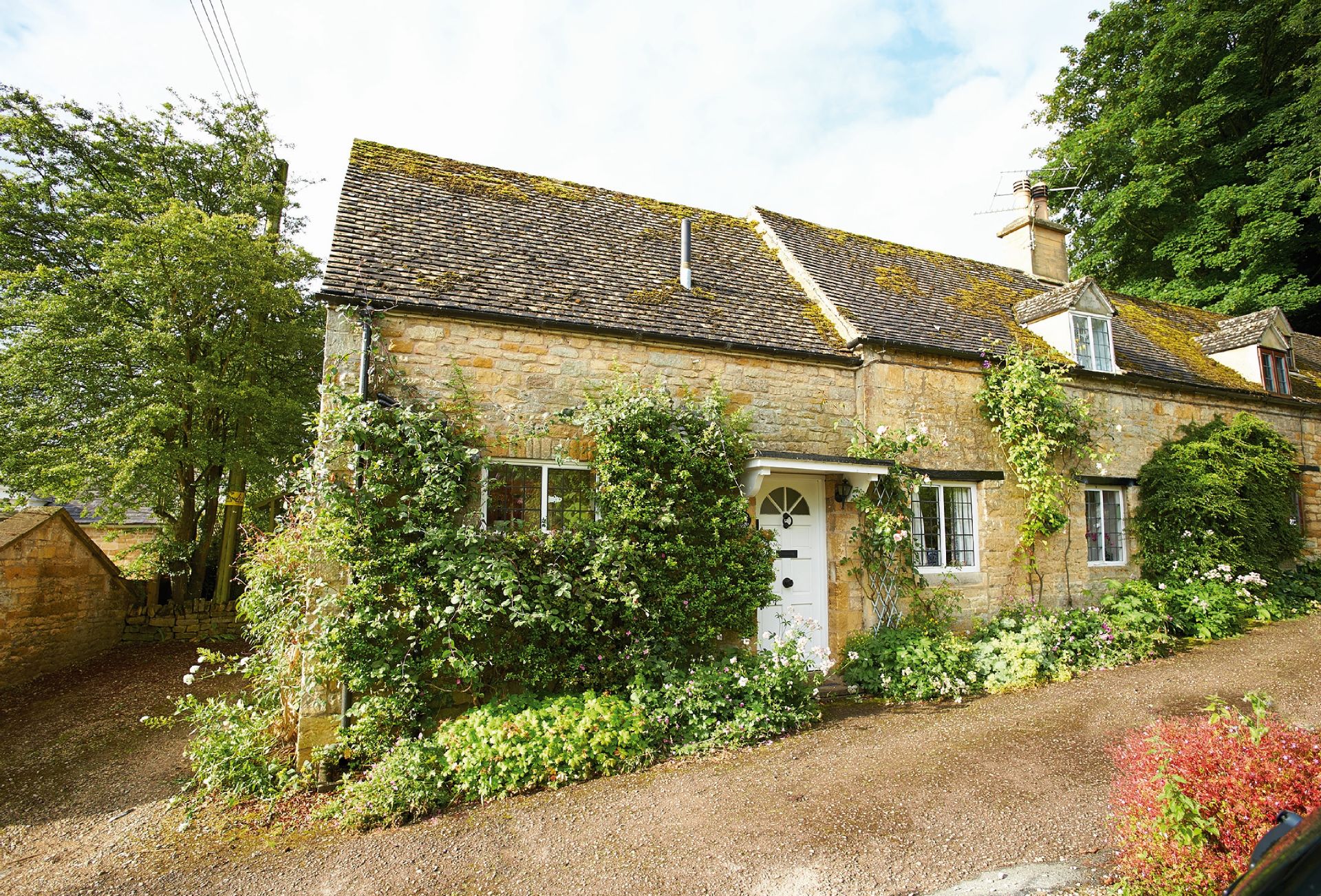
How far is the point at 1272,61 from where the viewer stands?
19578 millimetres

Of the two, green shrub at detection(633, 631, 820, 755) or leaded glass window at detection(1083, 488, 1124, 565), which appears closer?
green shrub at detection(633, 631, 820, 755)

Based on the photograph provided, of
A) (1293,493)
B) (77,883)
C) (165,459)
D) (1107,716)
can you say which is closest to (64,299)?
(165,459)

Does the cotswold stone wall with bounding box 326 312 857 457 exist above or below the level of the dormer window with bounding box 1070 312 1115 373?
below

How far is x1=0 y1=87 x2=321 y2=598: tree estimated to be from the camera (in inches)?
399

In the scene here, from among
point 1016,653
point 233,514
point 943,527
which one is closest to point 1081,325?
point 943,527

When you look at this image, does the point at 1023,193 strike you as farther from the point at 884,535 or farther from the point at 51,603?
the point at 51,603

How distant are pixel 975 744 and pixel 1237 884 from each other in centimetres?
432

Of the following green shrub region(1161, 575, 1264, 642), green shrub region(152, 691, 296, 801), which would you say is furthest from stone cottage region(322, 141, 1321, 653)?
green shrub region(152, 691, 296, 801)

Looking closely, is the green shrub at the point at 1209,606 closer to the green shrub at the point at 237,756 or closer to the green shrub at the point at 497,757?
the green shrub at the point at 497,757

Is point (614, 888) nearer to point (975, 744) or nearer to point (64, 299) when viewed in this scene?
point (975, 744)

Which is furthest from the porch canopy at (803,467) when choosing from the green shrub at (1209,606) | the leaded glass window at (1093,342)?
the green shrub at (1209,606)

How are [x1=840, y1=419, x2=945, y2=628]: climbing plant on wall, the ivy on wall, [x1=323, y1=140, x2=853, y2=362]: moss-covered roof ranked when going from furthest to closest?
[x1=840, y1=419, x2=945, y2=628]: climbing plant on wall
[x1=323, y1=140, x2=853, y2=362]: moss-covered roof
the ivy on wall

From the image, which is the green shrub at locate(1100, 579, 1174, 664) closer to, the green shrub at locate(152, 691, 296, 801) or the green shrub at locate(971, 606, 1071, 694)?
the green shrub at locate(971, 606, 1071, 694)

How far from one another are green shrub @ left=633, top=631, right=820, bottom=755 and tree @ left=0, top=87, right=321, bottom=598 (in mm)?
8761
